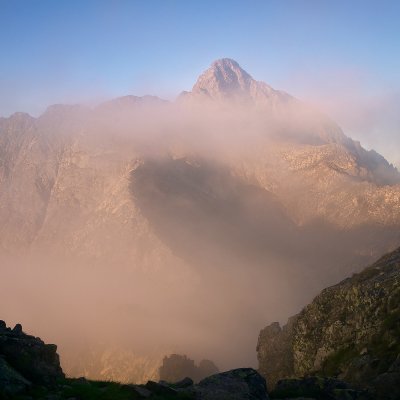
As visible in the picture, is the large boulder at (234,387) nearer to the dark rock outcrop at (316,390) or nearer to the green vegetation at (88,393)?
the green vegetation at (88,393)

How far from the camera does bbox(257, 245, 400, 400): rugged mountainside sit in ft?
217

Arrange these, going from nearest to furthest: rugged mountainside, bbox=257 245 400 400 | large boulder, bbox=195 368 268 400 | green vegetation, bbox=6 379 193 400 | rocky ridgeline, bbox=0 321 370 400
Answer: green vegetation, bbox=6 379 193 400 → rocky ridgeline, bbox=0 321 370 400 → large boulder, bbox=195 368 268 400 → rugged mountainside, bbox=257 245 400 400

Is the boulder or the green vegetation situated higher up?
the boulder

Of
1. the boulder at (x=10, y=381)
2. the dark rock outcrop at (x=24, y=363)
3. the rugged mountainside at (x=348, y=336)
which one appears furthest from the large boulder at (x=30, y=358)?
the rugged mountainside at (x=348, y=336)

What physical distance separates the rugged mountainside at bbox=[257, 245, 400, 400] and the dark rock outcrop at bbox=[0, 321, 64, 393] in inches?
1314

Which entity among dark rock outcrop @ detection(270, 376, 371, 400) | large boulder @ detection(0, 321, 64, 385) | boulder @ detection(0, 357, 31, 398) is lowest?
dark rock outcrop @ detection(270, 376, 371, 400)

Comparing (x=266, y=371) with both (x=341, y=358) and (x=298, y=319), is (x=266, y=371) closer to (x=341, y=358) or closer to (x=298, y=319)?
(x=298, y=319)

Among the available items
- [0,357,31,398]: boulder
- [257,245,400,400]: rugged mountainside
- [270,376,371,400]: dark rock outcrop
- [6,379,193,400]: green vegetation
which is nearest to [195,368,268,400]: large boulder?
[6,379,193,400]: green vegetation

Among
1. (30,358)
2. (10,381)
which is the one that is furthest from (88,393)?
(30,358)

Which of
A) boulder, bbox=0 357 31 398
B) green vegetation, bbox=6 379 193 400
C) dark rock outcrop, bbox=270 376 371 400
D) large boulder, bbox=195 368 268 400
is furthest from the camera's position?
dark rock outcrop, bbox=270 376 371 400

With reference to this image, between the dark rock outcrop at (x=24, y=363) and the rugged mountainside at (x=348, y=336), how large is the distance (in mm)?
33382

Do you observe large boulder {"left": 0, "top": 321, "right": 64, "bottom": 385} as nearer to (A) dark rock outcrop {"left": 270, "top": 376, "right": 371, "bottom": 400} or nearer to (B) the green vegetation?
(B) the green vegetation

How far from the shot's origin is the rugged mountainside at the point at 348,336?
66.2 m

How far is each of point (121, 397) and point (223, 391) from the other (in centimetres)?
956
